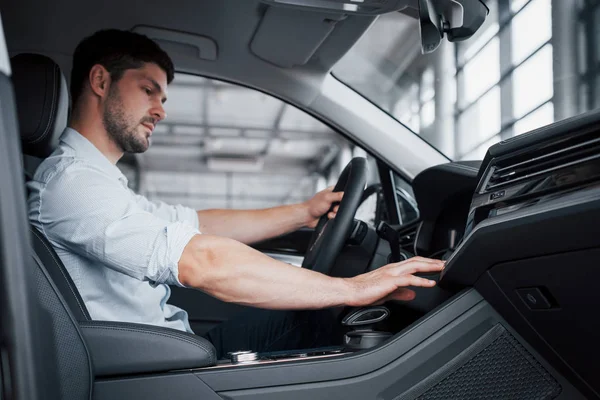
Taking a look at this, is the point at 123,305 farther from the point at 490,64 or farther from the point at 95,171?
the point at 490,64

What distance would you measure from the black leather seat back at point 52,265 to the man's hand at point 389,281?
0.49 meters

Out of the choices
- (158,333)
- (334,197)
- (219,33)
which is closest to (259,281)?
(158,333)

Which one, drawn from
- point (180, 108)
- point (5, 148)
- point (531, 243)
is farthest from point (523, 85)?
point (180, 108)

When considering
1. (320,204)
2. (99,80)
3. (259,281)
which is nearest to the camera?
(259,281)

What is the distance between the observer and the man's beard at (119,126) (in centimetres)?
155

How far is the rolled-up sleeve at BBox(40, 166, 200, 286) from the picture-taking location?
1.21m

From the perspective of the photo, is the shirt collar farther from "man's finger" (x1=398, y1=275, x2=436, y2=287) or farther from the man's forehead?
"man's finger" (x1=398, y1=275, x2=436, y2=287)

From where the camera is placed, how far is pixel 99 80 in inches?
62.7

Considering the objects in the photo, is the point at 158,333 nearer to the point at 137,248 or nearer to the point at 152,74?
the point at 137,248

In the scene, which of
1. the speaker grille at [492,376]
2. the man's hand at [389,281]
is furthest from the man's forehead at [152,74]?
the speaker grille at [492,376]

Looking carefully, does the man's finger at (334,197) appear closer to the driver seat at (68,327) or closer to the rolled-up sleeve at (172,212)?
the rolled-up sleeve at (172,212)

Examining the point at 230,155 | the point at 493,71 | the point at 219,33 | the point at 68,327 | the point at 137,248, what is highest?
the point at 230,155

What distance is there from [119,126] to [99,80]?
0.44ft

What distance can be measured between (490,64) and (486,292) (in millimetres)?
4217
